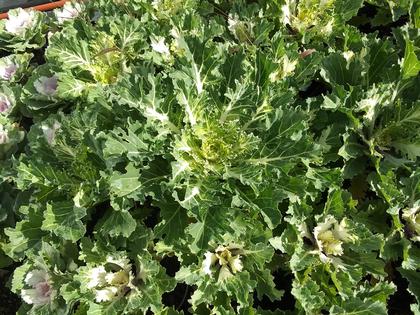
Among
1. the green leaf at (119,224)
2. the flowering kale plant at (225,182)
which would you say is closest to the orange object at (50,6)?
the flowering kale plant at (225,182)

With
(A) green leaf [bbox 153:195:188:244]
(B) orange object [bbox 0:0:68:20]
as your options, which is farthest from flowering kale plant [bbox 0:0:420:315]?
(B) orange object [bbox 0:0:68:20]

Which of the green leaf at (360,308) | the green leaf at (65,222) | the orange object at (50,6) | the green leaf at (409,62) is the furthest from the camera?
the orange object at (50,6)

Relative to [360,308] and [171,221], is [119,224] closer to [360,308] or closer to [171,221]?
[171,221]

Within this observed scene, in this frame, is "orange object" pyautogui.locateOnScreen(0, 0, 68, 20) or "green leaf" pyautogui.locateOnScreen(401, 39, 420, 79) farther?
"orange object" pyautogui.locateOnScreen(0, 0, 68, 20)

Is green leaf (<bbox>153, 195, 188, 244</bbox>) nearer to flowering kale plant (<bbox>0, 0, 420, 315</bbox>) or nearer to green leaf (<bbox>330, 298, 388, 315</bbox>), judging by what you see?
flowering kale plant (<bbox>0, 0, 420, 315</bbox>)

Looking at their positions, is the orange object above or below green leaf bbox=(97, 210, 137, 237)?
below

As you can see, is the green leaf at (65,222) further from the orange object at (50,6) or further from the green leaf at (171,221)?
the orange object at (50,6)

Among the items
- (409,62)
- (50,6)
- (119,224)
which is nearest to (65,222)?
(119,224)

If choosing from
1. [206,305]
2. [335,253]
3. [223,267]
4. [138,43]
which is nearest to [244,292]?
[223,267]
